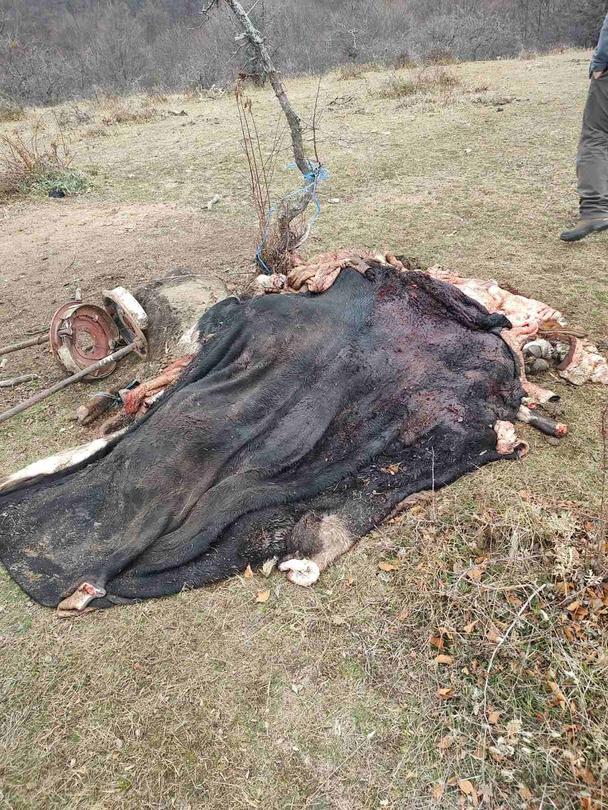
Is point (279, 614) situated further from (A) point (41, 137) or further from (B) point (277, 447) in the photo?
(A) point (41, 137)

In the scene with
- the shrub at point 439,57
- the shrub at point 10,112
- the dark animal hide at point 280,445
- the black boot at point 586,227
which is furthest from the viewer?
the shrub at point 439,57

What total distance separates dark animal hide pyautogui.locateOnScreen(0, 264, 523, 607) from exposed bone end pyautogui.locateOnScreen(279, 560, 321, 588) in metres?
0.05

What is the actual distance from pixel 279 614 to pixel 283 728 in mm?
461

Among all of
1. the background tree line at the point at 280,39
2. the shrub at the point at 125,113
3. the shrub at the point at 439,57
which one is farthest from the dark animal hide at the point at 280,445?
the shrub at the point at 439,57

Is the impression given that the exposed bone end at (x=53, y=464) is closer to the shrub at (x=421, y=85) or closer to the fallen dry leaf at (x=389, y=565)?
the fallen dry leaf at (x=389, y=565)

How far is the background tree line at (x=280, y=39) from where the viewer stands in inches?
717

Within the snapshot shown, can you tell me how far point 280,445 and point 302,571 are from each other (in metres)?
0.67

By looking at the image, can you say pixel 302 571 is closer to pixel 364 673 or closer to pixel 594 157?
pixel 364 673

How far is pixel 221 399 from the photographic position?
2.97 meters

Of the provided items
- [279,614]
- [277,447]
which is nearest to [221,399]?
[277,447]

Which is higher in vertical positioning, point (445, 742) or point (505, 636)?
point (505, 636)

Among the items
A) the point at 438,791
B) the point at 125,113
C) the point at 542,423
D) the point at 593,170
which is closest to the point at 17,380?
the point at 542,423

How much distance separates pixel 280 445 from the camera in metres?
2.92

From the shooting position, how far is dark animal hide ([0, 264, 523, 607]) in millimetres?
2598
